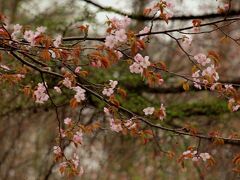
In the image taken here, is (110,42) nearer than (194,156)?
Yes

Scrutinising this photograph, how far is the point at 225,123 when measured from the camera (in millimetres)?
7164

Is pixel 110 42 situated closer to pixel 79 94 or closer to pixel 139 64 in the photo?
pixel 139 64

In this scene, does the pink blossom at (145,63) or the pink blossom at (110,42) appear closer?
the pink blossom at (110,42)

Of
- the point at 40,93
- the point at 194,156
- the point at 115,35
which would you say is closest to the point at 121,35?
the point at 115,35

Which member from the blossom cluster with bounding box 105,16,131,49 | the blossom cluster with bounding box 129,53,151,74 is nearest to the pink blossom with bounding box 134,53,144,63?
the blossom cluster with bounding box 129,53,151,74

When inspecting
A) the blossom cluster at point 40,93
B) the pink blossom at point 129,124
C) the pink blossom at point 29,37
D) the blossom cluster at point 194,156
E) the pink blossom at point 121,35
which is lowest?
the blossom cluster at point 194,156

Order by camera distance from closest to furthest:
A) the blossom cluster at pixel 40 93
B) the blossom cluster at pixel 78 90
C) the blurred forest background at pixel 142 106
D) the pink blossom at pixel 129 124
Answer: the blossom cluster at pixel 78 90
the pink blossom at pixel 129 124
the blossom cluster at pixel 40 93
the blurred forest background at pixel 142 106

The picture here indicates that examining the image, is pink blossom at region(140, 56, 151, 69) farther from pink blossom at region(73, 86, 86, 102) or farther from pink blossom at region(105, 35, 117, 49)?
pink blossom at region(73, 86, 86, 102)

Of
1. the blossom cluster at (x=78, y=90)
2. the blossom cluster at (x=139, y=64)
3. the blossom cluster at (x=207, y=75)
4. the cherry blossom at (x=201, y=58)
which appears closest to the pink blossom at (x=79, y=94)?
the blossom cluster at (x=78, y=90)

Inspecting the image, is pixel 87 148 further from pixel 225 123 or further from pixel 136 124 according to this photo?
pixel 136 124

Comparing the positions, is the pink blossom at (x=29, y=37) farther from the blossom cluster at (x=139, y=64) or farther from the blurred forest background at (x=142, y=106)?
the blurred forest background at (x=142, y=106)

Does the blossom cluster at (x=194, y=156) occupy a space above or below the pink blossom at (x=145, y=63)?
below

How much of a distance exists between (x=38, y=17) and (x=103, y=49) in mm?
4006

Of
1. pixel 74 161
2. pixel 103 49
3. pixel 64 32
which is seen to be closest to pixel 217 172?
pixel 64 32
